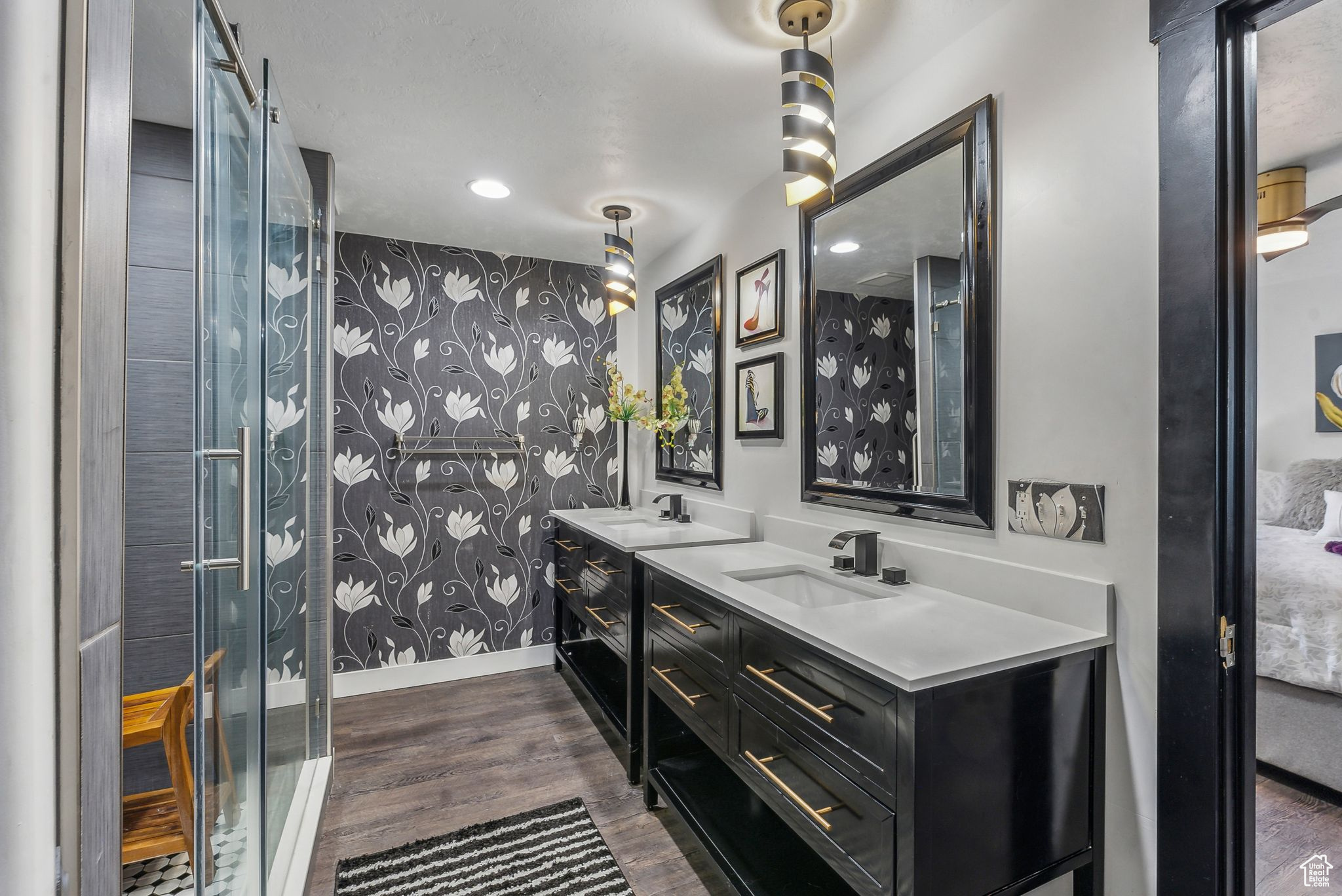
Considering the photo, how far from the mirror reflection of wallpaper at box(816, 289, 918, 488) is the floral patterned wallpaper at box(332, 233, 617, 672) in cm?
189

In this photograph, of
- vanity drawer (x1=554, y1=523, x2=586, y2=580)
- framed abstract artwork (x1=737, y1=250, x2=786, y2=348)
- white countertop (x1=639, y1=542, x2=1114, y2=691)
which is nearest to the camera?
white countertop (x1=639, y1=542, x2=1114, y2=691)

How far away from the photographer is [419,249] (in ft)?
11.1

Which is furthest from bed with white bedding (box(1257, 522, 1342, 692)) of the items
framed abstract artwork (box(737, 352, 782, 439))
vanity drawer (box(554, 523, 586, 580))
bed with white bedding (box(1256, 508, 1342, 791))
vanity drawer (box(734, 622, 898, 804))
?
vanity drawer (box(554, 523, 586, 580))

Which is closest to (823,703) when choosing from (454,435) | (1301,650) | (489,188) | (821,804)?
(821,804)

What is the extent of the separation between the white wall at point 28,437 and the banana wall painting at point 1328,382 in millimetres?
2326

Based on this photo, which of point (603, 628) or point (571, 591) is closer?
point (603, 628)

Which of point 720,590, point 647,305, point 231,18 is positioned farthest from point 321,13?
point 647,305

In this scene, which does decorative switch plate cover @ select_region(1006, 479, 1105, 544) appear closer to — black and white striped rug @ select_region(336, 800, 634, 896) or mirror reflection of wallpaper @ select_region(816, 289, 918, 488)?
mirror reflection of wallpaper @ select_region(816, 289, 918, 488)

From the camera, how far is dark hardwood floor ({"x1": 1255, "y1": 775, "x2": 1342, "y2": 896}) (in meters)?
1.45

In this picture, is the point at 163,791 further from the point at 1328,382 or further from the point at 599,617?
the point at 1328,382

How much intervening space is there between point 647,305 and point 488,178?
1320 millimetres

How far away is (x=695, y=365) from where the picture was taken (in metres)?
3.09

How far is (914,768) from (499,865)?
1.43m

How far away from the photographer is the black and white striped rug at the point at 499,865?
181cm
